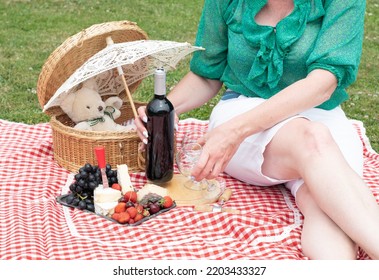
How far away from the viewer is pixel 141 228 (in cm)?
266

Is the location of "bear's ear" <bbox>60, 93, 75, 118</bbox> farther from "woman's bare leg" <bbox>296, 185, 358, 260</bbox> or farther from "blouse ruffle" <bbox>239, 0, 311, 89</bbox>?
"woman's bare leg" <bbox>296, 185, 358, 260</bbox>

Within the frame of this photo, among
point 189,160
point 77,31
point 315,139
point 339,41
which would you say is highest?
point 339,41

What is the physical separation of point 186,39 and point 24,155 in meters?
3.18

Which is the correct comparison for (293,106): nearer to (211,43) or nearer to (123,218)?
(211,43)

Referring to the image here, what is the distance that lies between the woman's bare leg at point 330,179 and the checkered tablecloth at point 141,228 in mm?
169

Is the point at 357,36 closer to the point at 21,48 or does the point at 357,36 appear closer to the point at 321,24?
the point at 321,24

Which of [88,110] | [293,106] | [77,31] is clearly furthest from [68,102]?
[77,31]

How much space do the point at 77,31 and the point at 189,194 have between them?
3.76 meters

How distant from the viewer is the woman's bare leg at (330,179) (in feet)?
7.72

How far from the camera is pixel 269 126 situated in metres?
2.71

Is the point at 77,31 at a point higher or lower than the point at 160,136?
lower
